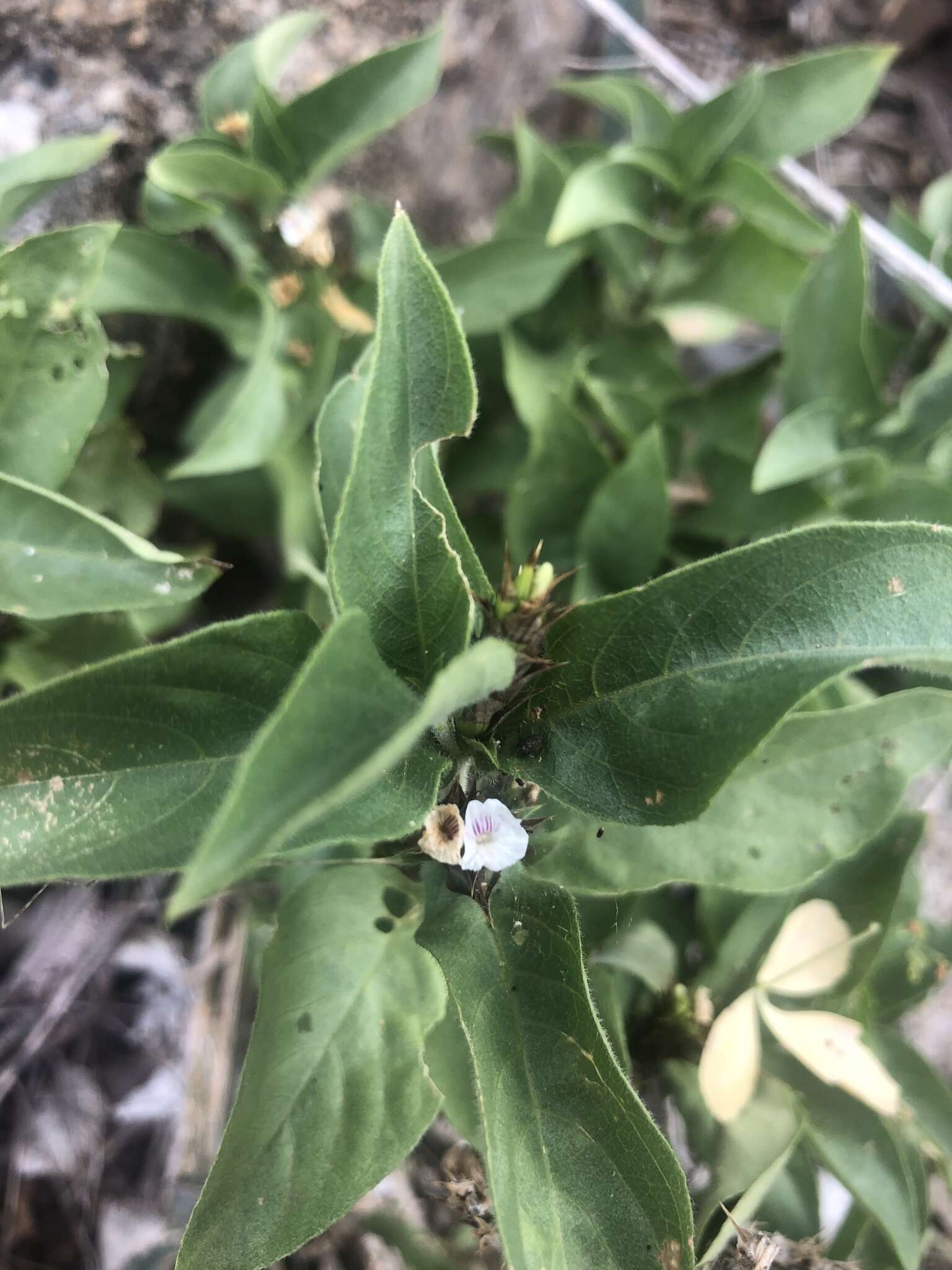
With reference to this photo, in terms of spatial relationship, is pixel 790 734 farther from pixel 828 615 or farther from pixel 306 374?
pixel 306 374

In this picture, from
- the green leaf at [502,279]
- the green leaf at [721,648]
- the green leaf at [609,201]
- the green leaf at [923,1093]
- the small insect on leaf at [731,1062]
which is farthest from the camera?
the green leaf at [502,279]

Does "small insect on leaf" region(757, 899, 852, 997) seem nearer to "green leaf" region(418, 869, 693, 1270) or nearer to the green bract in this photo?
the green bract

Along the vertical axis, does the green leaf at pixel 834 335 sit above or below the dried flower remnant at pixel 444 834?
below

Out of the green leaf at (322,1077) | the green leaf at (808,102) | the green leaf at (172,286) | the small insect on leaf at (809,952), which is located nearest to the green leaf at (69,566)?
the green leaf at (322,1077)

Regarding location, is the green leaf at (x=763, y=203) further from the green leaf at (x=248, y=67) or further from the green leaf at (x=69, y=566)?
the green leaf at (x=69, y=566)

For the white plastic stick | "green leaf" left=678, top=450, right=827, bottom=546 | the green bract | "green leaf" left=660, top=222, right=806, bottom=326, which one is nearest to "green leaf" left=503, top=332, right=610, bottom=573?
the green bract

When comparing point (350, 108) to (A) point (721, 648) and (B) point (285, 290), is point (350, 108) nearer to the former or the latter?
(B) point (285, 290)
